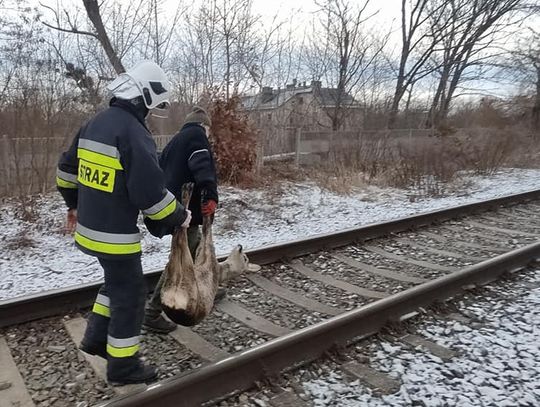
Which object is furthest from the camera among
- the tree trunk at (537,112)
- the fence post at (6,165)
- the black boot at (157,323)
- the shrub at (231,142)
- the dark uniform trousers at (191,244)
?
the tree trunk at (537,112)

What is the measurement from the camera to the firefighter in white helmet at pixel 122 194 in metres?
2.49

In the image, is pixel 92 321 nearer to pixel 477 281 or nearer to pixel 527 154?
pixel 477 281

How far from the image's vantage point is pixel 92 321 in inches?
117

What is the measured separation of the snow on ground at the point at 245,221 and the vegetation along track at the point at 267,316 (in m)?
0.87

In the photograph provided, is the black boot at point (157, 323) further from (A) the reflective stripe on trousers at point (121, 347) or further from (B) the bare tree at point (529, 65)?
(B) the bare tree at point (529, 65)

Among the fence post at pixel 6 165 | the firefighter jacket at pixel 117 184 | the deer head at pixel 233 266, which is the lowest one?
the deer head at pixel 233 266

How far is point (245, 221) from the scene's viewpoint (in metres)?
7.94

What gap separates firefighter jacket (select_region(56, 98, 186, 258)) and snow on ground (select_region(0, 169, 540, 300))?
241 centimetres

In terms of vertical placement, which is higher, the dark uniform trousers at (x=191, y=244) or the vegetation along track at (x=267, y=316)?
the dark uniform trousers at (x=191, y=244)

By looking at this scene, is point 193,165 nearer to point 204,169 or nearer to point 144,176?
point 204,169

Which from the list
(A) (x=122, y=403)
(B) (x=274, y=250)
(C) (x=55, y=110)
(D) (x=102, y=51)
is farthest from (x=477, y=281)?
(D) (x=102, y=51)

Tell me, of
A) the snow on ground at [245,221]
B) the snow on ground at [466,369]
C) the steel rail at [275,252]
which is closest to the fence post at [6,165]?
the snow on ground at [245,221]

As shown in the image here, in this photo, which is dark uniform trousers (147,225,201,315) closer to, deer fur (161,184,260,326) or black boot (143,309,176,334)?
black boot (143,309,176,334)

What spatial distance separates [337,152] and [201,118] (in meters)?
10.8
